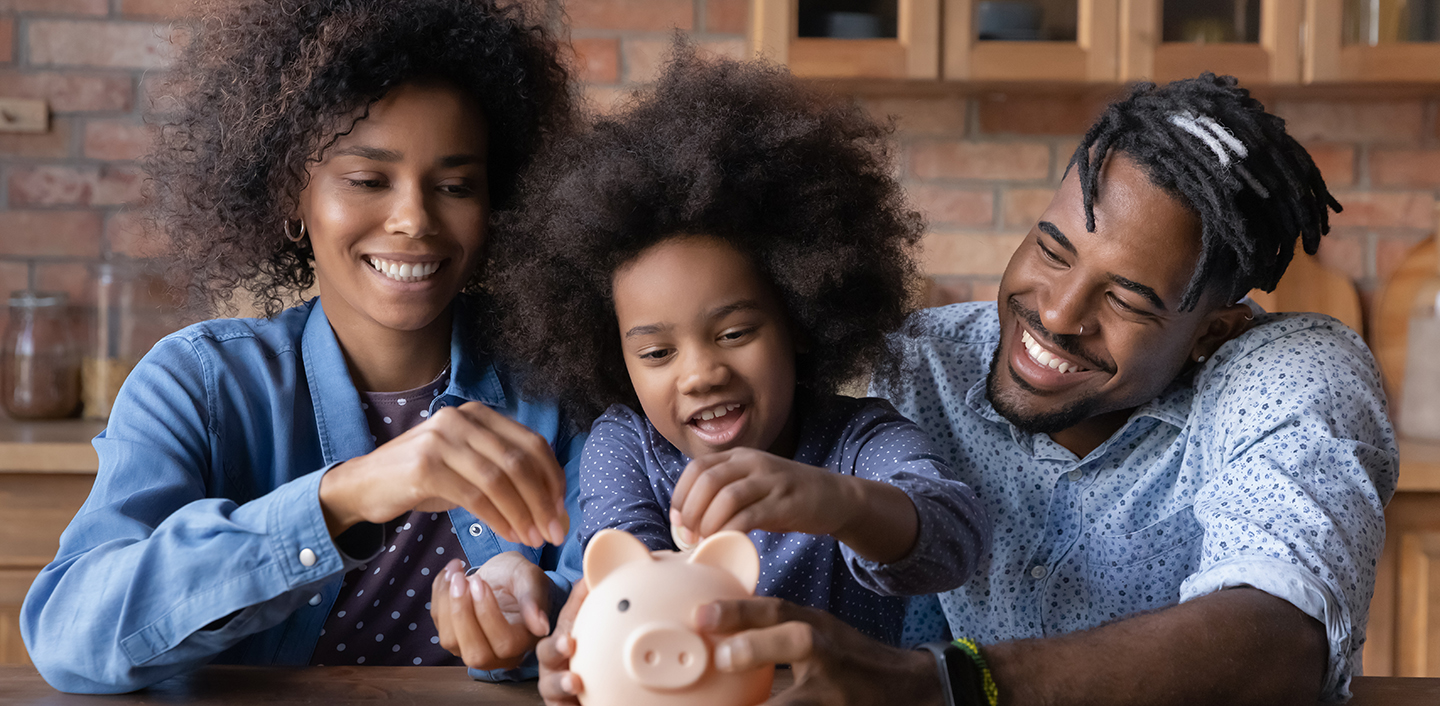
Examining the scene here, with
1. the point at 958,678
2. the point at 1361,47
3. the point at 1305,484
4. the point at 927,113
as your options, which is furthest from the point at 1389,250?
the point at 958,678

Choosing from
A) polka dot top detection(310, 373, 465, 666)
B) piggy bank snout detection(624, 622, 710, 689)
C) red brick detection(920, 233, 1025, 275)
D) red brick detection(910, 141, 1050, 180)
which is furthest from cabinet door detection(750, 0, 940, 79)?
piggy bank snout detection(624, 622, 710, 689)

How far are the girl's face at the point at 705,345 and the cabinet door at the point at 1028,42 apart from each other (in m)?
1.43

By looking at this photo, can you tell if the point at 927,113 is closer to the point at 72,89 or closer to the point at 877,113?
the point at 877,113

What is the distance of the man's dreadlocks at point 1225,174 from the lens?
3.78 ft

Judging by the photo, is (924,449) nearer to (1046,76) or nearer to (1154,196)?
(1154,196)

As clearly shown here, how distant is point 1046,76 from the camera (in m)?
2.35

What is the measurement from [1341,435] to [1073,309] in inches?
10.8

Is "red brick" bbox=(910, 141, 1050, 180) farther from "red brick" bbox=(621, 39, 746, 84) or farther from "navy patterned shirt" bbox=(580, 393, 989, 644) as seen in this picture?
"navy patterned shirt" bbox=(580, 393, 989, 644)

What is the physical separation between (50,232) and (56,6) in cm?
47

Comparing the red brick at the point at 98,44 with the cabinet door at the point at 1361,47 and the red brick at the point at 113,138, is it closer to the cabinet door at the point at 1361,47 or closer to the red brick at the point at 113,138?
the red brick at the point at 113,138

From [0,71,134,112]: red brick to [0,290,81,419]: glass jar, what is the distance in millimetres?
433

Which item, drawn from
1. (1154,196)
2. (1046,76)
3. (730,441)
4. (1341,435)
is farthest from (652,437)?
(1046,76)

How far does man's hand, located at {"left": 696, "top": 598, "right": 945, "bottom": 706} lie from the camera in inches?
28.9

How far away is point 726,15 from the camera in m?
2.52
